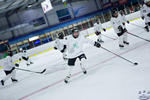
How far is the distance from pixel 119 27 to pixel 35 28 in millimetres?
15716

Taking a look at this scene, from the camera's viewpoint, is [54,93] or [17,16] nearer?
[54,93]

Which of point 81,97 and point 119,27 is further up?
point 119,27

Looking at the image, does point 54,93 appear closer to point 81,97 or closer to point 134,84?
point 81,97

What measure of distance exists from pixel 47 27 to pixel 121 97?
18279 millimetres

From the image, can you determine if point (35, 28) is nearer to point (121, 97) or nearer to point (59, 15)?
point (59, 15)

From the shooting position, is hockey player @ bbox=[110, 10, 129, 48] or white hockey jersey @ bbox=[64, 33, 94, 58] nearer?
white hockey jersey @ bbox=[64, 33, 94, 58]

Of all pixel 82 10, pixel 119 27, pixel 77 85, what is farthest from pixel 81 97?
pixel 82 10

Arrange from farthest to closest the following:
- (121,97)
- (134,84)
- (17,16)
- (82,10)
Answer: (82,10) → (17,16) → (134,84) → (121,97)

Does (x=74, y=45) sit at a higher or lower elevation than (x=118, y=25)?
higher

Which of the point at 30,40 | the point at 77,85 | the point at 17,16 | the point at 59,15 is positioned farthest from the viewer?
the point at 59,15

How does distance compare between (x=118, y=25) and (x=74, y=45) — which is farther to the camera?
(x=118, y=25)

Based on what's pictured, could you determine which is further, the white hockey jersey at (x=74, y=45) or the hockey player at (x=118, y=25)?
the hockey player at (x=118, y=25)

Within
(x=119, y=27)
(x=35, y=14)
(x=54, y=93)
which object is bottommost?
(x=54, y=93)

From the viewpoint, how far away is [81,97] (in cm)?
290
